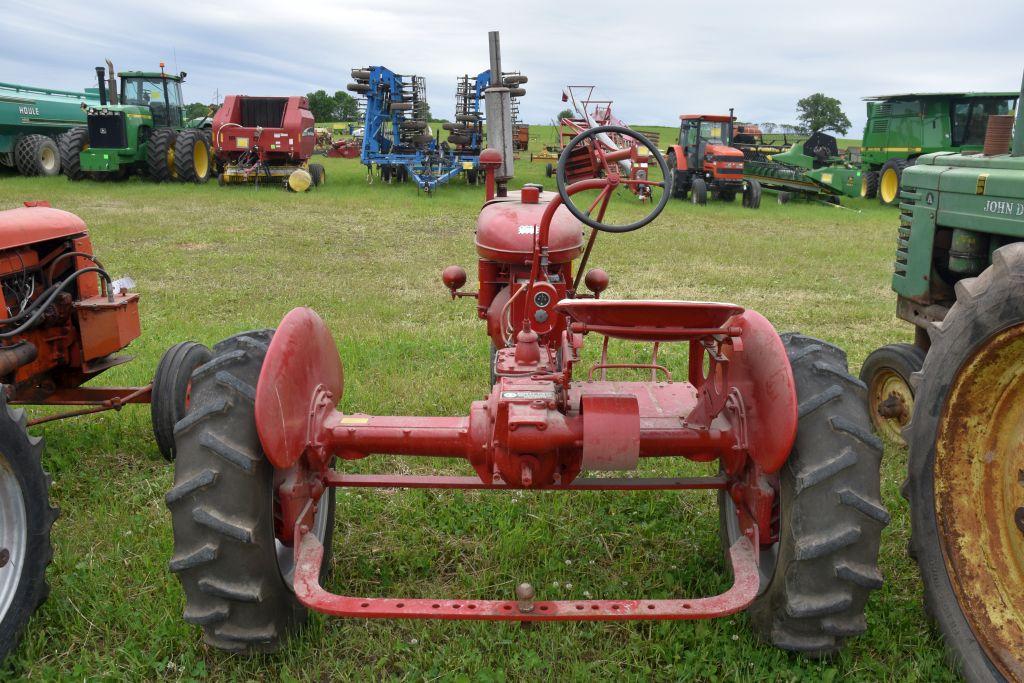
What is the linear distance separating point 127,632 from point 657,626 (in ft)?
5.81

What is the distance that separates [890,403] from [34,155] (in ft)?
66.9

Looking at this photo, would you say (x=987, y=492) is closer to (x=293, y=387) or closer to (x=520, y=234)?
(x=293, y=387)

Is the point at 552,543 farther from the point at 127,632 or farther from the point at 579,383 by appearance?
the point at 127,632

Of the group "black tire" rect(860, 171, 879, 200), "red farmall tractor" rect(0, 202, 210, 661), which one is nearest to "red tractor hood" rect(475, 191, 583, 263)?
"red farmall tractor" rect(0, 202, 210, 661)

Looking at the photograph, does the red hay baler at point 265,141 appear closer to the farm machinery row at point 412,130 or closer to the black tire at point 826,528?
the farm machinery row at point 412,130

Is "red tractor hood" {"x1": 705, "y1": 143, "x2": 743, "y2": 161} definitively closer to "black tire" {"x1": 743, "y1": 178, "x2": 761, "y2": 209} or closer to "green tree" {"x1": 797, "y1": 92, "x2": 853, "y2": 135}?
"black tire" {"x1": 743, "y1": 178, "x2": 761, "y2": 209}

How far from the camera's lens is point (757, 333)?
8.36 feet

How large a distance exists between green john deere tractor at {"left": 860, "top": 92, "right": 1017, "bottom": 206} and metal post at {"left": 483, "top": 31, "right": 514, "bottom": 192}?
16.1m

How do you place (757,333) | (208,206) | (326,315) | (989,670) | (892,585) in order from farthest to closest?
(208,206), (326,315), (892,585), (757,333), (989,670)

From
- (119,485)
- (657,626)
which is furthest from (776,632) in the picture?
(119,485)

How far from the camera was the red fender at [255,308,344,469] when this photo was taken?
91.7 inches

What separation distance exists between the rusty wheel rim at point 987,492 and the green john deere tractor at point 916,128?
17.7 metres

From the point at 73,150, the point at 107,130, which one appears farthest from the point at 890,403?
the point at 73,150

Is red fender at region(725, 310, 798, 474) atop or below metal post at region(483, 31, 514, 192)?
below
